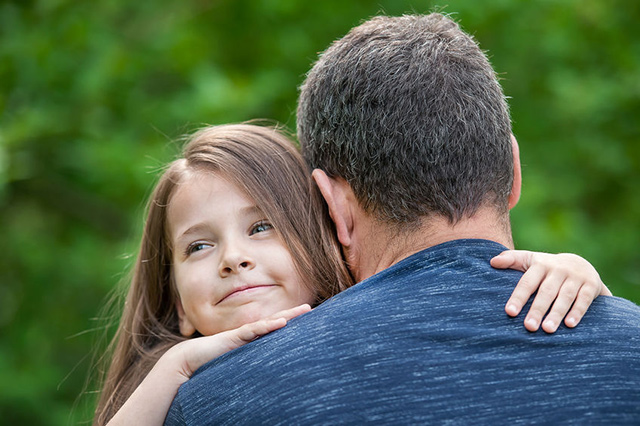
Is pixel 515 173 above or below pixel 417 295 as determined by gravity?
above

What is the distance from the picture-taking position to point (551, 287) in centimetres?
171

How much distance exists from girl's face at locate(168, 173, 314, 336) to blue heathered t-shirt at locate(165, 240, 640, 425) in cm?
51

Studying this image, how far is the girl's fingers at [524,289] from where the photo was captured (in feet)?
5.26

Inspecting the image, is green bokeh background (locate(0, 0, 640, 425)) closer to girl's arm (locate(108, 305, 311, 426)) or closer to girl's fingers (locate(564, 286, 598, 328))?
girl's arm (locate(108, 305, 311, 426))

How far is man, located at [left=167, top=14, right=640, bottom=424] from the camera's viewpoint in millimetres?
1500

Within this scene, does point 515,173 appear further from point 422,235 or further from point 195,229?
point 195,229

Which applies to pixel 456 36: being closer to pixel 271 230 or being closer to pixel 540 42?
pixel 271 230

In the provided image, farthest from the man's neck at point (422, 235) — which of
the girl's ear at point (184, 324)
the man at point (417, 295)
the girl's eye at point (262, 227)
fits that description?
the girl's ear at point (184, 324)

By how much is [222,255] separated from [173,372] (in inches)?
17.7

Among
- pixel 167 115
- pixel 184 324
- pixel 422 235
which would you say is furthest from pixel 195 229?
pixel 167 115

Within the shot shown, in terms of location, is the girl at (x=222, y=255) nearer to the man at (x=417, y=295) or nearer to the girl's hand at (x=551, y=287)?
the man at (x=417, y=295)

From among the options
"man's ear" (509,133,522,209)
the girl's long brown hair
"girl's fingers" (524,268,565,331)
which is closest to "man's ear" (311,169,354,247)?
the girl's long brown hair

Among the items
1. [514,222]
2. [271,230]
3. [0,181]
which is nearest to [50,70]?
[0,181]

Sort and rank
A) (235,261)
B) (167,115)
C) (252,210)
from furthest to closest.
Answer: (167,115), (252,210), (235,261)
